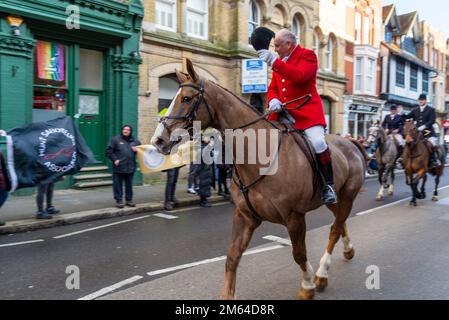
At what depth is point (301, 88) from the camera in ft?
14.1

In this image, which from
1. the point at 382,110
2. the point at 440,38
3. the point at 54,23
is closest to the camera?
the point at 54,23

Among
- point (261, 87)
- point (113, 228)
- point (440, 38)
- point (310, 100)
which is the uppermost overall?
point (440, 38)

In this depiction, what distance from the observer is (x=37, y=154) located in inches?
312

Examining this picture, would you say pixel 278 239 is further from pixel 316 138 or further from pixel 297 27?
pixel 297 27

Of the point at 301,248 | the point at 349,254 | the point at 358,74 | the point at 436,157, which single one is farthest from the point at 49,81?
the point at 358,74

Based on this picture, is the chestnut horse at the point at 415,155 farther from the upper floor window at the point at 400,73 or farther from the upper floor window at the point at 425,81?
the upper floor window at the point at 425,81

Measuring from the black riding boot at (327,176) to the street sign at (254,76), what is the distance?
12.2 m

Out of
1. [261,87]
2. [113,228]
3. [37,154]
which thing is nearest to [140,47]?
[261,87]

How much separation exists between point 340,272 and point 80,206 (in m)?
6.66

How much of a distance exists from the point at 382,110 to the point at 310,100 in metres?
28.3

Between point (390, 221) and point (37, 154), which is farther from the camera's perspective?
point (390, 221)

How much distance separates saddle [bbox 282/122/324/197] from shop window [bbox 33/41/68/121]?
31.4 feet

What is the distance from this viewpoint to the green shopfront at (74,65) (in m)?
10.6
